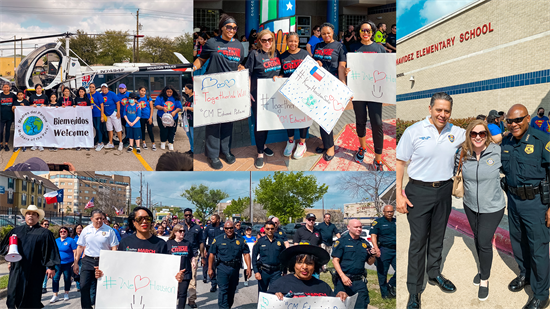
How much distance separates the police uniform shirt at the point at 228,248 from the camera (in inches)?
253

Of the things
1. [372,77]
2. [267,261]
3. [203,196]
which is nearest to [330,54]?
[372,77]

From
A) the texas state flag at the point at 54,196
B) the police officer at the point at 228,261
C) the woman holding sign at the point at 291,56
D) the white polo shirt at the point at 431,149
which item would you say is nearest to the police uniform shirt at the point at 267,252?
the police officer at the point at 228,261

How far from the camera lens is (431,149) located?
528cm

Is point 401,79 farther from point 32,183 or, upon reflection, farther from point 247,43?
point 32,183

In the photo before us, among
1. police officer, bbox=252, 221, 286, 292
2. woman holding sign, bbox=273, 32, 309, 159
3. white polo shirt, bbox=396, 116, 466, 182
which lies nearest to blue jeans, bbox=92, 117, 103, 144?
woman holding sign, bbox=273, 32, 309, 159

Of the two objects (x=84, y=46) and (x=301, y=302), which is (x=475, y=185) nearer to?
(x=301, y=302)

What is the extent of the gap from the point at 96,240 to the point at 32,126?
13.5 feet

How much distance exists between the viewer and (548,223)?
4.89 m

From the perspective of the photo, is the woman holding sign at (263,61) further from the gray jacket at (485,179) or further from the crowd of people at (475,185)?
the gray jacket at (485,179)

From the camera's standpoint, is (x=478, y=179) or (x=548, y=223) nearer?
(x=548, y=223)

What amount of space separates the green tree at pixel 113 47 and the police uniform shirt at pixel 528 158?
7.42m

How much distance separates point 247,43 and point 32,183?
6.15 metres

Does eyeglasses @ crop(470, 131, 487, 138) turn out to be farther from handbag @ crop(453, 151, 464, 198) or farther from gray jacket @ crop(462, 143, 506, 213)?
handbag @ crop(453, 151, 464, 198)

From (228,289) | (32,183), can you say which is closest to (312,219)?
(228,289)
